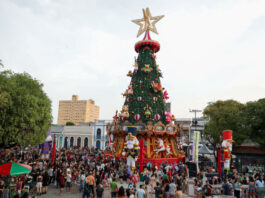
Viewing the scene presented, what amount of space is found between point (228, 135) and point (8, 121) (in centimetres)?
1867

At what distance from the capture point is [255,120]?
2481cm

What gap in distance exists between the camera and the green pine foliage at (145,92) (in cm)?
2539

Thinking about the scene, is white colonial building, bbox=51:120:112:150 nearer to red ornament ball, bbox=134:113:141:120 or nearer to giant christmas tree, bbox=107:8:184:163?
giant christmas tree, bbox=107:8:184:163

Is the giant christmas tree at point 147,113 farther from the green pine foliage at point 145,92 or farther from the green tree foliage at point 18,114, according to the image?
the green tree foliage at point 18,114

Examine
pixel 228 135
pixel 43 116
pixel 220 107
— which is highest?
pixel 220 107

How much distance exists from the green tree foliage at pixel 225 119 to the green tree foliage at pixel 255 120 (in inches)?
32.6

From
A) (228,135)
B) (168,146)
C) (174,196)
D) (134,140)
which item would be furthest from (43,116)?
(228,135)

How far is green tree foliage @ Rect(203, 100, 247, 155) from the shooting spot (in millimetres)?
26531

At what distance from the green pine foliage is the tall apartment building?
395 feet

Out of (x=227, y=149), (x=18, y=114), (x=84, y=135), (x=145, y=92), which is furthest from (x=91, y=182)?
(x=84, y=135)

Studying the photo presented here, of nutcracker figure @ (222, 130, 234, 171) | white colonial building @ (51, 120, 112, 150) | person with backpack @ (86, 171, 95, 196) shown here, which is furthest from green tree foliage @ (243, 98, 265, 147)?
white colonial building @ (51, 120, 112, 150)

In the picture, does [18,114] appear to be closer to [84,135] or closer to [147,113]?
[147,113]

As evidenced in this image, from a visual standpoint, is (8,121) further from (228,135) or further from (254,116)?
(254,116)

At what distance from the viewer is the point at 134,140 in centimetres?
1778
